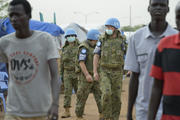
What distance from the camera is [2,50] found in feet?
14.0

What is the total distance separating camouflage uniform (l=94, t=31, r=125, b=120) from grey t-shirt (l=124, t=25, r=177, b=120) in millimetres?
3580

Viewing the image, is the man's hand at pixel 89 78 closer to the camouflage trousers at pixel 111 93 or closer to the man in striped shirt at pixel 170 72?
the camouflage trousers at pixel 111 93

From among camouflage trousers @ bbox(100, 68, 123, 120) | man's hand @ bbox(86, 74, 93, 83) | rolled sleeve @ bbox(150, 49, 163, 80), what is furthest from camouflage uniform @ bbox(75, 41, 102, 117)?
rolled sleeve @ bbox(150, 49, 163, 80)

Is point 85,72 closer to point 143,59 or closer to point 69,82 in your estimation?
point 69,82

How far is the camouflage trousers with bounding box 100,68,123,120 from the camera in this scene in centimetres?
799

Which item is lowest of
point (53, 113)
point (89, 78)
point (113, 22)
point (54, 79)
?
point (53, 113)

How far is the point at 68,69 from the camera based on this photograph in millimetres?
10945

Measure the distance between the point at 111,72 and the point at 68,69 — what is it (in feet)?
9.78

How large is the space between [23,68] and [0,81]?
6.59m

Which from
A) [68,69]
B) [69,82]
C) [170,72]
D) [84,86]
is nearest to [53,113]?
[170,72]

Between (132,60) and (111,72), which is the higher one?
(132,60)

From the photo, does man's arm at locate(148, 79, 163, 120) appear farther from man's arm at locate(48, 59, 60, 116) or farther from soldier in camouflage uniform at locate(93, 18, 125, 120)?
soldier in camouflage uniform at locate(93, 18, 125, 120)

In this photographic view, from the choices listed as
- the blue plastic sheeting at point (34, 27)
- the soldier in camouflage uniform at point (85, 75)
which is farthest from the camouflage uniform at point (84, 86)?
the blue plastic sheeting at point (34, 27)

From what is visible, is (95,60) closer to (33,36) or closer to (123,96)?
(33,36)
